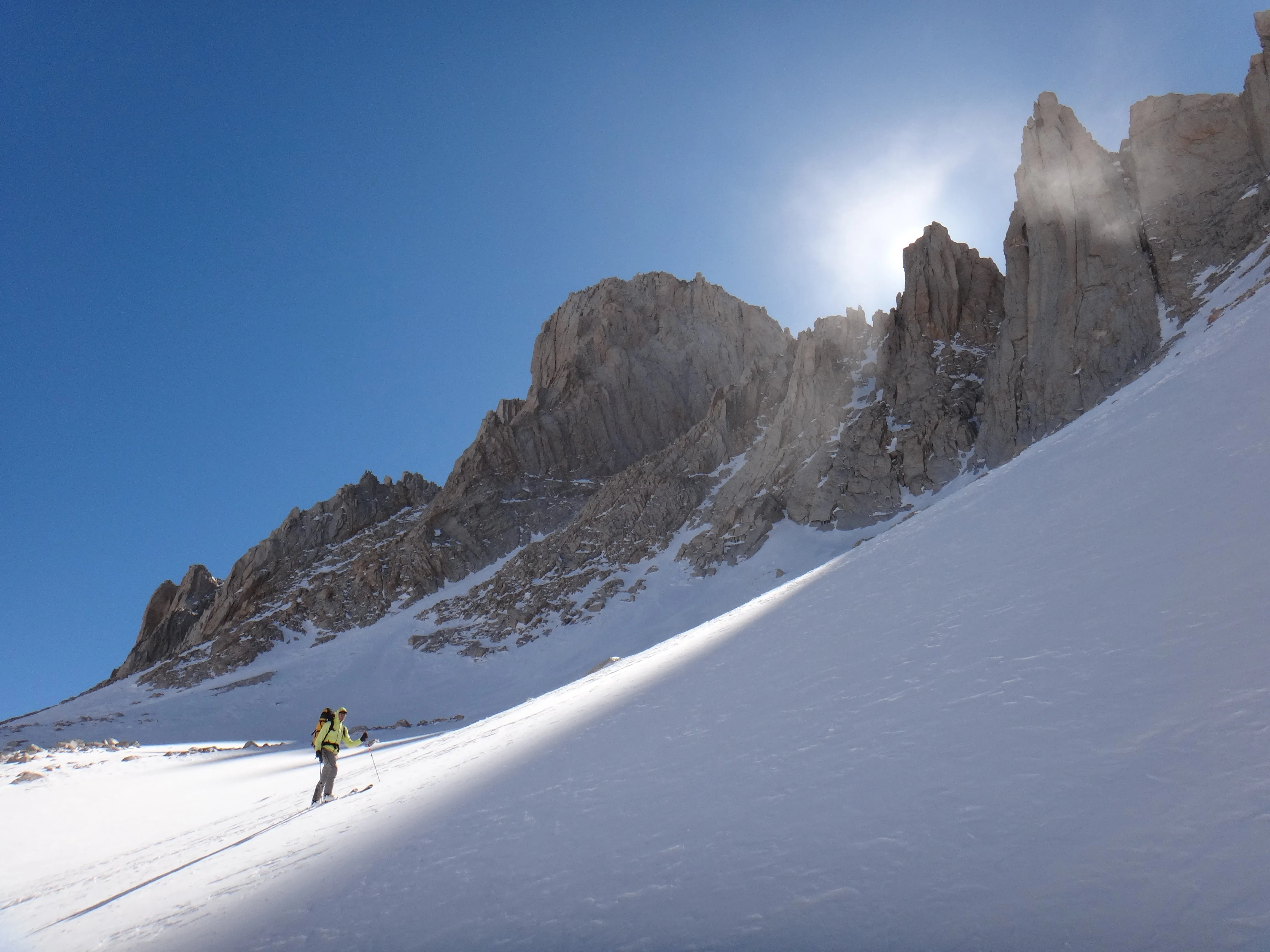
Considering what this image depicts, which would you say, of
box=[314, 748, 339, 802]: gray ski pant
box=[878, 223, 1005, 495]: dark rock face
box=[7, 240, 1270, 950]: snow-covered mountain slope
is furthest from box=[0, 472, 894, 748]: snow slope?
box=[7, 240, 1270, 950]: snow-covered mountain slope

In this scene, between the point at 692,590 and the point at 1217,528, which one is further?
the point at 692,590

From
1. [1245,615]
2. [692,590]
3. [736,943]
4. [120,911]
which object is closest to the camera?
[736,943]

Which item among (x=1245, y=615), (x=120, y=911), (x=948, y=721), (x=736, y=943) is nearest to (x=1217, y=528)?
(x=1245, y=615)

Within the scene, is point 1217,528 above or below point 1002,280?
below

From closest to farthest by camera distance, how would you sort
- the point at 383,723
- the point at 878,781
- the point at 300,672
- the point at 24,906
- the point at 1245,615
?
the point at 878,781 < the point at 1245,615 < the point at 24,906 < the point at 383,723 < the point at 300,672

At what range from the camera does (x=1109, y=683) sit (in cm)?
568

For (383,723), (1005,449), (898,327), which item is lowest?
(383,723)

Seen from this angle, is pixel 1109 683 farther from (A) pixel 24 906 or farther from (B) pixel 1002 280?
(B) pixel 1002 280

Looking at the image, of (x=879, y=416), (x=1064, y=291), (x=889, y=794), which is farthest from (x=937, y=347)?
(x=889, y=794)

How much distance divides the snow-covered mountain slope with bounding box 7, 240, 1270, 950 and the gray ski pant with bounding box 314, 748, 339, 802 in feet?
2.52

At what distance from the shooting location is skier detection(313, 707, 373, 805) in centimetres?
1343

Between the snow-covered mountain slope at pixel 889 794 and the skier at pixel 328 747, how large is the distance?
0.83m

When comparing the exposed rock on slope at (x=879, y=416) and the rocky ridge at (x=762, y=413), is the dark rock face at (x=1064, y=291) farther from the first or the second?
the exposed rock on slope at (x=879, y=416)

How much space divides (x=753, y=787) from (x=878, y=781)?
3.92 feet
